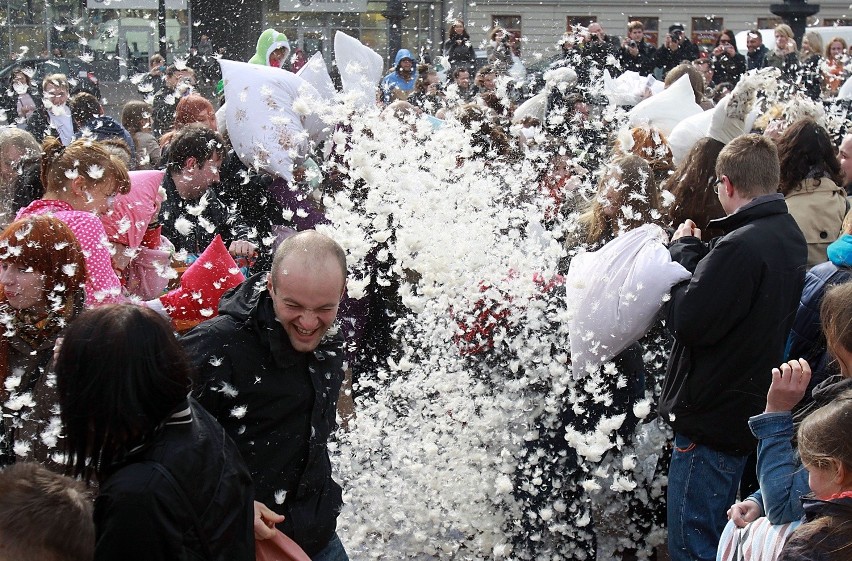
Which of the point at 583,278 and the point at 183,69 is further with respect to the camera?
the point at 183,69

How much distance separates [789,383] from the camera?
9.45 ft

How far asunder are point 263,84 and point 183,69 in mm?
3394

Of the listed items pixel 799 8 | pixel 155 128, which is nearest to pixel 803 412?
pixel 155 128

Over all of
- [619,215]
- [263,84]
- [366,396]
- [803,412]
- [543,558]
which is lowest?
[543,558]

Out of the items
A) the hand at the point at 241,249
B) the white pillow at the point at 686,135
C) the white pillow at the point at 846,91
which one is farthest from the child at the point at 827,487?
the white pillow at the point at 846,91

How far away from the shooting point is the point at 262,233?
534 cm

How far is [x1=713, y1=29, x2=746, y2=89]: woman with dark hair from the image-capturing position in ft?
38.7

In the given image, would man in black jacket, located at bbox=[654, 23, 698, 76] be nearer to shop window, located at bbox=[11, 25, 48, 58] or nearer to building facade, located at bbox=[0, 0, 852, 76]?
building facade, located at bbox=[0, 0, 852, 76]

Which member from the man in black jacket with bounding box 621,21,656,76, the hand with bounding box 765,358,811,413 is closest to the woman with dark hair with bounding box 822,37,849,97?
the man in black jacket with bounding box 621,21,656,76

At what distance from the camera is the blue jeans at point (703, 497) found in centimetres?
372

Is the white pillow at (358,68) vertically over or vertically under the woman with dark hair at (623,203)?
over

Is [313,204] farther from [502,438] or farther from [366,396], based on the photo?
[502,438]

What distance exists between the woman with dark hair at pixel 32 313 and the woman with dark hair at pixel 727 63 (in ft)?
33.0

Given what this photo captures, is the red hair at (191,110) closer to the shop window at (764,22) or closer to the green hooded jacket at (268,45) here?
the green hooded jacket at (268,45)
